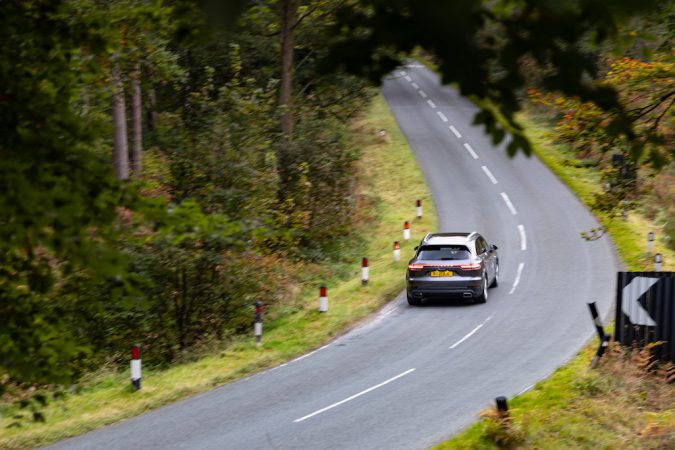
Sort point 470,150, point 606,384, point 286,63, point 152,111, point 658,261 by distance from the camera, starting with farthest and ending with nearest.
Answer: point 470,150 → point 152,111 → point 286,63 → point 658,261 → point 606,384

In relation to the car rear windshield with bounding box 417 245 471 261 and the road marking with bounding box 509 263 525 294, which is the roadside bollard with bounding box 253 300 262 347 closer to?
the car rear windshield with bounding box 417 245 471 261

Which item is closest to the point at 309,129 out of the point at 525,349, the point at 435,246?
the point at 435,246

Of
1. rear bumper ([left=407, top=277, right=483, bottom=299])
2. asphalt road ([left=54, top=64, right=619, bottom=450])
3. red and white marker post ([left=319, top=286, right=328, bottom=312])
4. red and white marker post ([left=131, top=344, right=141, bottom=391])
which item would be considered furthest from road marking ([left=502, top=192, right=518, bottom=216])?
red and white marker post ([left=131, top=344, right=141, bottom=391])

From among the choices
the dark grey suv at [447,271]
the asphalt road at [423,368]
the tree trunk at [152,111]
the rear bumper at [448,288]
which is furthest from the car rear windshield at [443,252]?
the tree trunk at [152,111]

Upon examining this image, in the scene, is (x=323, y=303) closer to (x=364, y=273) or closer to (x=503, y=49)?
(x=364, y=273)

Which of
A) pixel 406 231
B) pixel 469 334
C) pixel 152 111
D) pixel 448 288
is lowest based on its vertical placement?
pixel 469 334

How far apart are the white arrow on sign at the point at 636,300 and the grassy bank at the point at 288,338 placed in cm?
651

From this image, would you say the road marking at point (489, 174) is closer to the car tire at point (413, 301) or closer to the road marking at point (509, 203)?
the road marking at point (509, 203)

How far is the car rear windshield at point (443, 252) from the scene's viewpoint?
2164 centimetres

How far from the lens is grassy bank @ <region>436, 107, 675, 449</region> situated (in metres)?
11.7

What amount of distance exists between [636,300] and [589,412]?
3114 millimetres

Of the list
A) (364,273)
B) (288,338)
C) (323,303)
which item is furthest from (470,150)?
(288,338)

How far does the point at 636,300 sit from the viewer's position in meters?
15.1

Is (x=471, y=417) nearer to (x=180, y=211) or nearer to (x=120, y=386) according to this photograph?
(x=120, y=386)
